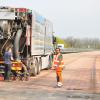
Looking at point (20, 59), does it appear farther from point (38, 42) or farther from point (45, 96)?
point (45, 96)

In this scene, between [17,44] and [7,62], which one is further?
[17,44]

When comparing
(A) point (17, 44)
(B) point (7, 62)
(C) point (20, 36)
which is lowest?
(B) point (7, 62)

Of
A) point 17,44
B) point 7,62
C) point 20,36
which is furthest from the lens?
point 20,36

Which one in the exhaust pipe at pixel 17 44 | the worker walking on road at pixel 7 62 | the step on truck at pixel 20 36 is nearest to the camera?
the worker walking on road at pixel 7 62

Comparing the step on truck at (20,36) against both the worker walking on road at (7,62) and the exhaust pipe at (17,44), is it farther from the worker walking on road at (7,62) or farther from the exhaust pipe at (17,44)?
the worker walking on road at (7,62)

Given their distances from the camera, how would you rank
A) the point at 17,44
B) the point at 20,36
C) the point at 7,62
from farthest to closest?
the point at 20,36, the point at 17,44, the point at 7,62

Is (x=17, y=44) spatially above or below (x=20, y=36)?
below

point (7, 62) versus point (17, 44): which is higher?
point (17, 44)

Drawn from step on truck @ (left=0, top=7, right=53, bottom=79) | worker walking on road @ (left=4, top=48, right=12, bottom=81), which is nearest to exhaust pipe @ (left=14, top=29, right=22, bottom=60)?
step on truck @ (left=0, top=7, right=53, bottom=79)

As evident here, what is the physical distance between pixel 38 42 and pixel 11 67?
3.65 meters

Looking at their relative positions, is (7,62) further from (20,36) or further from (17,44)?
(20,36)

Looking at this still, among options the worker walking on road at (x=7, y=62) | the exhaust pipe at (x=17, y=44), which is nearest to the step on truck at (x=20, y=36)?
the exhaust pipe at (x=17, y=44)

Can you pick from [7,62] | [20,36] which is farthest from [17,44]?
[7,62]

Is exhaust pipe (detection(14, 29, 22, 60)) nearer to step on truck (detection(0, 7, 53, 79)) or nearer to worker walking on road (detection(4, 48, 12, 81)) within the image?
step on truck (detection(0, 7, 53, 79))
